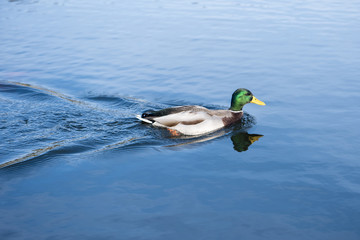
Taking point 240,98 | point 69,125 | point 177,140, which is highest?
point 240,98

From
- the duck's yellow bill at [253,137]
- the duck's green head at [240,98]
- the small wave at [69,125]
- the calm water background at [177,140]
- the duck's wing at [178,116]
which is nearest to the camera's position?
the calm water background at [177,140]

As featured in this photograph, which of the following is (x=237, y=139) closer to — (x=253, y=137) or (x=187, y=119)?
(x=253, y=137)

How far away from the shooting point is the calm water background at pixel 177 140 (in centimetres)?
588

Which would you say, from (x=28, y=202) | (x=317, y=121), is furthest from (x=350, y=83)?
(x=28, y=202)

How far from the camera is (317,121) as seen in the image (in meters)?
9.16

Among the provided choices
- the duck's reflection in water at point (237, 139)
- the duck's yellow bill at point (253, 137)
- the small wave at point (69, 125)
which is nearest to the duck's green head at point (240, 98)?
the small wave at point (69, 125)

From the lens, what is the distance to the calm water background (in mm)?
5883

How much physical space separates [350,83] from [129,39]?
700 centimetres

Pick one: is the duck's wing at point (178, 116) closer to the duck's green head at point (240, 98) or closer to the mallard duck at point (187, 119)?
the mallard duck at point (187, 119)

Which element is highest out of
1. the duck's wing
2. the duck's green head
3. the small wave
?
the duck's green head

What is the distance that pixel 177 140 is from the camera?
8.49 metres

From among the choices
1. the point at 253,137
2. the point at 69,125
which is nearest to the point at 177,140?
the point at 253,137

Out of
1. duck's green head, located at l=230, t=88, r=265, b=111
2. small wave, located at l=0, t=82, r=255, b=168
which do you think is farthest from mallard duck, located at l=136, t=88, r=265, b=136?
duck's green head, located at l=230, t=88, r=265, b=111

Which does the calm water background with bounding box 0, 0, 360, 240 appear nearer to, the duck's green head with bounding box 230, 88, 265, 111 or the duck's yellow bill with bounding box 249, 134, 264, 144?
the duck's yellow bill with bounding box 249, 134, 264, 144
